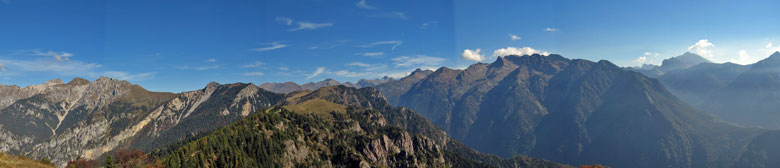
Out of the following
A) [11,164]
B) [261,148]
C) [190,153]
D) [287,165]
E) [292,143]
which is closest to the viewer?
[11,164]

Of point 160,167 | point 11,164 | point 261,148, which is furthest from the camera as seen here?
point 261,148

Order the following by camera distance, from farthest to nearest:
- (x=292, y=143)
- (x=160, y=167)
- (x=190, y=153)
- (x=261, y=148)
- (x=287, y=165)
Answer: (x=292, y=143) < (x=287, y=165) < (x=261, y=148) < (x=190, y=153) < (x=160, y=167)

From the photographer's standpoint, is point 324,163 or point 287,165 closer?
point 287,165

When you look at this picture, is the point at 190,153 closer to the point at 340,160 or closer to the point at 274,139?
the point at 274,139

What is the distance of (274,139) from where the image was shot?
176 m

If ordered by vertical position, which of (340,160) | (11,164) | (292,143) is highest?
(11,164)

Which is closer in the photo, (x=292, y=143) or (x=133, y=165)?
(x=133, y=165)

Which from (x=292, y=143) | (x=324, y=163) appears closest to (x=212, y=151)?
(x=292, y=143)

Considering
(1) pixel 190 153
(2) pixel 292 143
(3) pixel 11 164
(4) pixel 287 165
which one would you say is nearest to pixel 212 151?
(1) pixel 190 153

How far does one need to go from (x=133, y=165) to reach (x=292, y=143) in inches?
3163

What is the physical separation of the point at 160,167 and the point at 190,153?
1904cm

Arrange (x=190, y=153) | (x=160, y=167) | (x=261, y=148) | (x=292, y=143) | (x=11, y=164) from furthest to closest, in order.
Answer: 1. (x=292, y=143)
2. (x=261, y=148)
3. (x=190, y=153)
4. (x=160, y=167)
5. (x=11, y=164)

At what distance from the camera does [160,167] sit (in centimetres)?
10469

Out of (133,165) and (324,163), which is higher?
(133,165)
